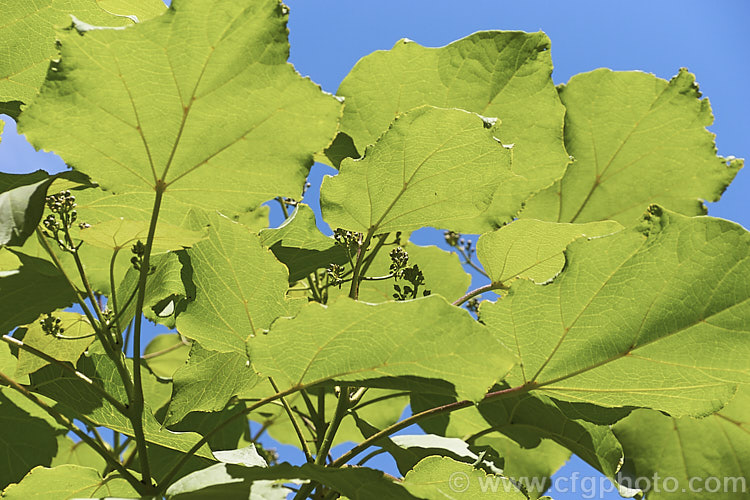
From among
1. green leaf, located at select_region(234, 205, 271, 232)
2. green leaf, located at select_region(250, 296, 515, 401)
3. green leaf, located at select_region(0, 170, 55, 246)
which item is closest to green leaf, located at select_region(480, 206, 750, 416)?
green leaf, located at select_region(250, 296, 515, 401)

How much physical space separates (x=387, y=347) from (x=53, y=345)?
751 millimetres

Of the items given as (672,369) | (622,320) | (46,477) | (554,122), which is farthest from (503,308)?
(46,477)

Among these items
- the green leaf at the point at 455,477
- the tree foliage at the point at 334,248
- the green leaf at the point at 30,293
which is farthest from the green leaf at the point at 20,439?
the green leaf at the point at 455,477

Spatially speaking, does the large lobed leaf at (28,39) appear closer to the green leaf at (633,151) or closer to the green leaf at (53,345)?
the green leaf at (53,345)

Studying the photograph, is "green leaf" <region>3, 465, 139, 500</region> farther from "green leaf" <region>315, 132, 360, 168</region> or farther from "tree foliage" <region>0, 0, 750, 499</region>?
"green leaf" <region>315, 132, 360, 168</region>

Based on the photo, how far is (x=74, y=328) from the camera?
1.38 meters

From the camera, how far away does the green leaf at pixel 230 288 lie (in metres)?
1.06

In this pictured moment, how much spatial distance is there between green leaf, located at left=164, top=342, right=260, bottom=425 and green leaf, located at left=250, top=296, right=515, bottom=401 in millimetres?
254

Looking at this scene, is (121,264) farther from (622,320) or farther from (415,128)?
(622,320)

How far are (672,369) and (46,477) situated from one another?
1.07 metres

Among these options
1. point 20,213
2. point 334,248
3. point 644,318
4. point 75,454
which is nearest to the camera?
point 20,213

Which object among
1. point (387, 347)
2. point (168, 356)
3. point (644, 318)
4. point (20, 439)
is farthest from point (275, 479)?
point (168, 356)

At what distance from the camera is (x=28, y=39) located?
4.00ft

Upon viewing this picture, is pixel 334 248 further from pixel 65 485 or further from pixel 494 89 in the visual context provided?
→ pixel 65 485
